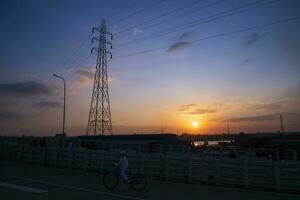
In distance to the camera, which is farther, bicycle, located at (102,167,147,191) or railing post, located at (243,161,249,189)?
railing post, located at (243,161,249,189)

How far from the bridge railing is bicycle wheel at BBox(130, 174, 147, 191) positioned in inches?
141

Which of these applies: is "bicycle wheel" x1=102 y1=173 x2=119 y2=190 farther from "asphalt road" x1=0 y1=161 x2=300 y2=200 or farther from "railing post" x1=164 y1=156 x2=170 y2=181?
"railing post" x1=164 y1=156 x2=170 y2=181

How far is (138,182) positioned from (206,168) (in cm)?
418

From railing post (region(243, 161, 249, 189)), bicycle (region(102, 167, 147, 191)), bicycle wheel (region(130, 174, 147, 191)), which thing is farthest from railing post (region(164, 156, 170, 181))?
railing post (region(243, 161, 249, 189))

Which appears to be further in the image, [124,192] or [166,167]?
[166,167]

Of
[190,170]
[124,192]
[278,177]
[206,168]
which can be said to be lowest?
[124,192]

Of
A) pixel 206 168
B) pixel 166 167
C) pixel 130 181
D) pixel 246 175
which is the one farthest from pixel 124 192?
pixel 246 175

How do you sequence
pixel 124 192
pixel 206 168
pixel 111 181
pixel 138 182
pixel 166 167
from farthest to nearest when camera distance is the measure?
pixel 166 167, pixel 206 168, pixel 111 181, pixel 138 182, pixel 124 192

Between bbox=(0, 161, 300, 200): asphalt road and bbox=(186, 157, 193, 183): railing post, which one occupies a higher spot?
bbox=(186, 157, 193, 183): railing post

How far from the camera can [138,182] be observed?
14711 millimetres

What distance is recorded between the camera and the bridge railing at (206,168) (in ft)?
48.5

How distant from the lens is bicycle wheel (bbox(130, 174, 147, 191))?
14617 mm

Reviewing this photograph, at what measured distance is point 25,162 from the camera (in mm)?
29438

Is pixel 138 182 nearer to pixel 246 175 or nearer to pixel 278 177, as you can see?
pixel 246 175
